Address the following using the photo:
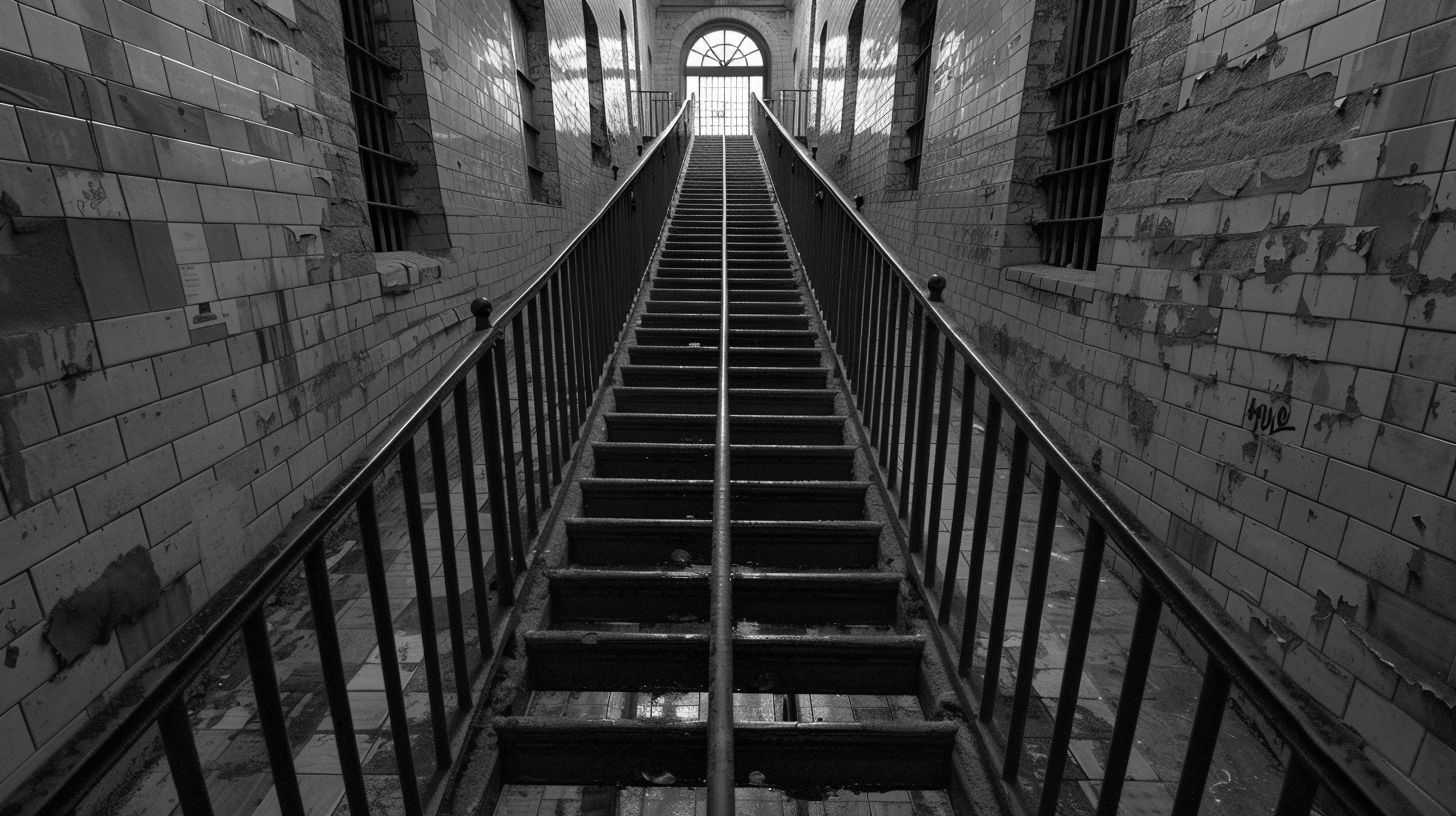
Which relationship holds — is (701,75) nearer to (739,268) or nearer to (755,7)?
(755,7)

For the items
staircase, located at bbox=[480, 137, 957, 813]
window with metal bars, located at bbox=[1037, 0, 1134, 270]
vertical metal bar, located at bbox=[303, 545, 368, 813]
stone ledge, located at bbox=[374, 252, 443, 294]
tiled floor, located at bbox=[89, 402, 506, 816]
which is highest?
window with metal bars, located at bbox=[1037, 0, 1134, 270]

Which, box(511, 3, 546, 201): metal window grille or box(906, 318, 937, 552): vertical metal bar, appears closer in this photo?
box(906, 318, 937, 552): vertical metal bar

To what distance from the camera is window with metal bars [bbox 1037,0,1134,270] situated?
3.43m

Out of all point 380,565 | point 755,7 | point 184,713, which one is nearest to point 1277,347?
point 380,565

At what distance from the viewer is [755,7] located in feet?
57.9

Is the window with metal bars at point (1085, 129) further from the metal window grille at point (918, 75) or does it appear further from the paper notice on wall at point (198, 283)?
the paper notice on wall at point (198, 283)

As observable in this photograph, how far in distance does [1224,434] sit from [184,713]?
8.89 feet

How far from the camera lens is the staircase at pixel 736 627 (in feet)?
5.88

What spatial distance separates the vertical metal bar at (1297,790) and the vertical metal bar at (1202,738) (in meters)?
0.15

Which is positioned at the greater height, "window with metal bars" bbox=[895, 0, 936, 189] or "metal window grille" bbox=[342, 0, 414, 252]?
"window with metal bars" bbox=[895, 0, 936, 189]

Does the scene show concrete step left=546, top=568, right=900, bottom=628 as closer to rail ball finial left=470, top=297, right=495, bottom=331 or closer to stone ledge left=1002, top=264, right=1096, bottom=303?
rail ball finial left=470, top=297, right=495, bottom=331

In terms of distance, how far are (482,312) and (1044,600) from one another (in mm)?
1899

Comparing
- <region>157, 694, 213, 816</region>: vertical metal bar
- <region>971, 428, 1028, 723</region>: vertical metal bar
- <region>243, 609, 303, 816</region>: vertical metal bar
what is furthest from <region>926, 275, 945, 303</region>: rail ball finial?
<region>157, 694, 213, 816</region>: vertical metal bar

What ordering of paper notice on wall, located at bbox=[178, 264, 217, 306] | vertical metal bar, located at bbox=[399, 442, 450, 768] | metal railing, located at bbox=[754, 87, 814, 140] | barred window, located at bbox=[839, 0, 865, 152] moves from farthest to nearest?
metal railing, located at bbox=[754, 87, 814, 140] < barred window, located at bbox=[839, 0, 865, 152] < paper notice on wall, located at bbox=[178, 264, 217, 306] < vertical metal bar, located at bbox=[399, 442, 450, 768]
